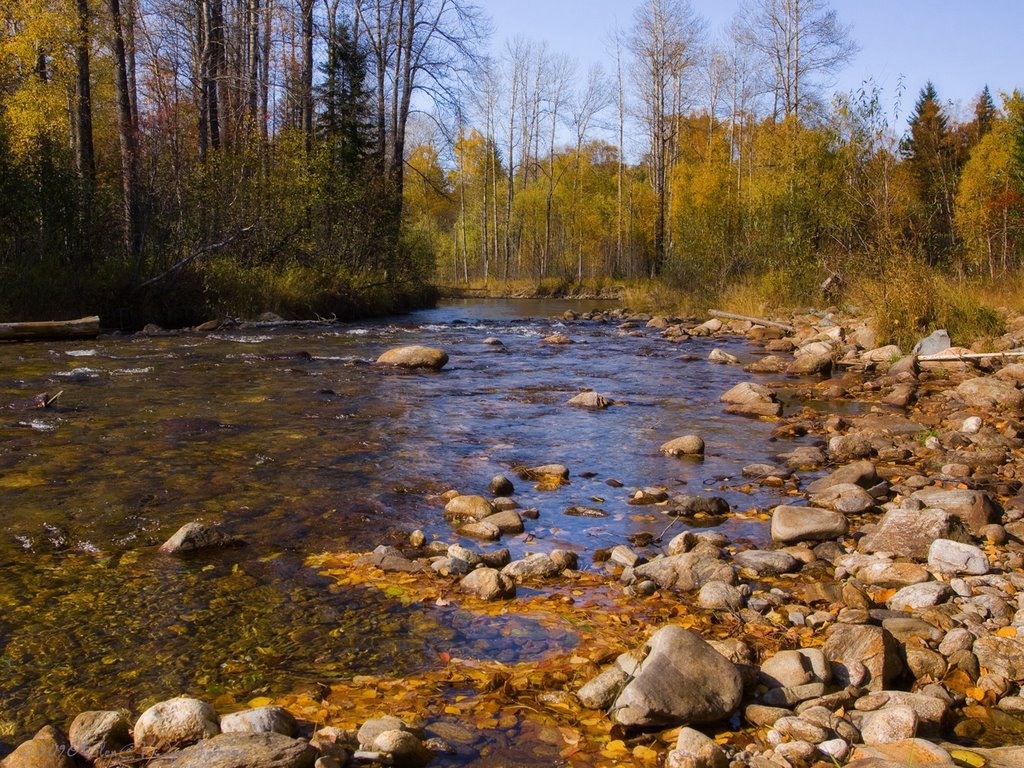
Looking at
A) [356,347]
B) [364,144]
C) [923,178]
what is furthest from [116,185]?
[923,178]

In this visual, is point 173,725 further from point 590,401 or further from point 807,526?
point 590,401

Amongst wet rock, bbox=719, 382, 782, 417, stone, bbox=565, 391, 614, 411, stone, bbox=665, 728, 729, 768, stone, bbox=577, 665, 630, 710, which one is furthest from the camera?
stone, bbox=565, 391, 614, 411

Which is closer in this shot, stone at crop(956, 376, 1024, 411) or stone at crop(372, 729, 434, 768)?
stone at crop(372, 729, 434, 768)

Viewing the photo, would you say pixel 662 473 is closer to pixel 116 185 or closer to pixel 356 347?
pixel 356 347

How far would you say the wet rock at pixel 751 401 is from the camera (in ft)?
28.9

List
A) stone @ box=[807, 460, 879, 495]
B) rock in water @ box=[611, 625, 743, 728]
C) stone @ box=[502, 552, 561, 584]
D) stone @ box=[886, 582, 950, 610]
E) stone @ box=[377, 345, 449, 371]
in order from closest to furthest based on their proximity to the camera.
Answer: rock in water @ box=[611, 625, 743, 728]
stone @ box=[886, 582, 950, 610]
stone @ box=[502, 552, 561, 584]
stone @ box=[807, 460, 879, 495]
stone @ box=[377, 345, 449, 371]

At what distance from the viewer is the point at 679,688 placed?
Result: 2785mm

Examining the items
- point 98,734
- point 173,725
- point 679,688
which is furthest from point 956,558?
point 98,734

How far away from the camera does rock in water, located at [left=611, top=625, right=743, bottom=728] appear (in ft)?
8.98

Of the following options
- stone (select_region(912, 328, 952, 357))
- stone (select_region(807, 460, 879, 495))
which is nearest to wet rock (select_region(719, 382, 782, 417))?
stone (select_region(807, 460, 879, 495))

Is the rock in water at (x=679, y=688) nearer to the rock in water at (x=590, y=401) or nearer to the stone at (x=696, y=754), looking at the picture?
the stone at (x=696, y=754)

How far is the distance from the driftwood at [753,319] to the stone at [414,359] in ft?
27.6

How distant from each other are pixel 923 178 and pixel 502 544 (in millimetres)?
44354

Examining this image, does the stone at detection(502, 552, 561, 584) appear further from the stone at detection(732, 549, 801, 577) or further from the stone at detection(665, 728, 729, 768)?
the stone at detection(665, 728, 729, 768)
